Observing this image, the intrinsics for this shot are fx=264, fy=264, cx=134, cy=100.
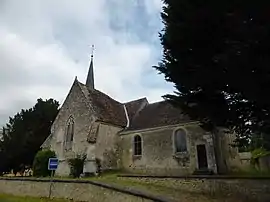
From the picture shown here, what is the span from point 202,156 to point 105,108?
10.5 metres

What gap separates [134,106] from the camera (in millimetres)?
28203

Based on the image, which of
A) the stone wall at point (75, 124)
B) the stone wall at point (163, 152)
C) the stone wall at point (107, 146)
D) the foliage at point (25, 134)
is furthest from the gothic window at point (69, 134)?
the foliage at point (25, 134)

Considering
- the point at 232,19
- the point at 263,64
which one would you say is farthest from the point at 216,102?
the point at 232,19

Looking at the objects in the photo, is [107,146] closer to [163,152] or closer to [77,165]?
[77,165]

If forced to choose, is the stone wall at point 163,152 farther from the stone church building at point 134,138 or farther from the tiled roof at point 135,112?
the tiled roof at point 135,112

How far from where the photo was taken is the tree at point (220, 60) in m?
7.59

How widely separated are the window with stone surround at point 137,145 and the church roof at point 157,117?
0.88 metres

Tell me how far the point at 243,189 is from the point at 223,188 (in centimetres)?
87

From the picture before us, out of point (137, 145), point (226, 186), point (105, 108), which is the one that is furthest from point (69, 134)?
point (226, 186)

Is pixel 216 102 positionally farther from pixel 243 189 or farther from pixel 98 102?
pixel 98 102

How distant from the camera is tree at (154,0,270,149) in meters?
7.59

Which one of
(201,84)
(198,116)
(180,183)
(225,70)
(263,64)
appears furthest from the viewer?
(180,183)

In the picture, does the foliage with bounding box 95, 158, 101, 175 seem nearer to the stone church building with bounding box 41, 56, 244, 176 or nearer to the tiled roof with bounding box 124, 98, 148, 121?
the stone church building with bounding box 41, 56, 244, 176

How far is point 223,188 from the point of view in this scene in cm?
1205
